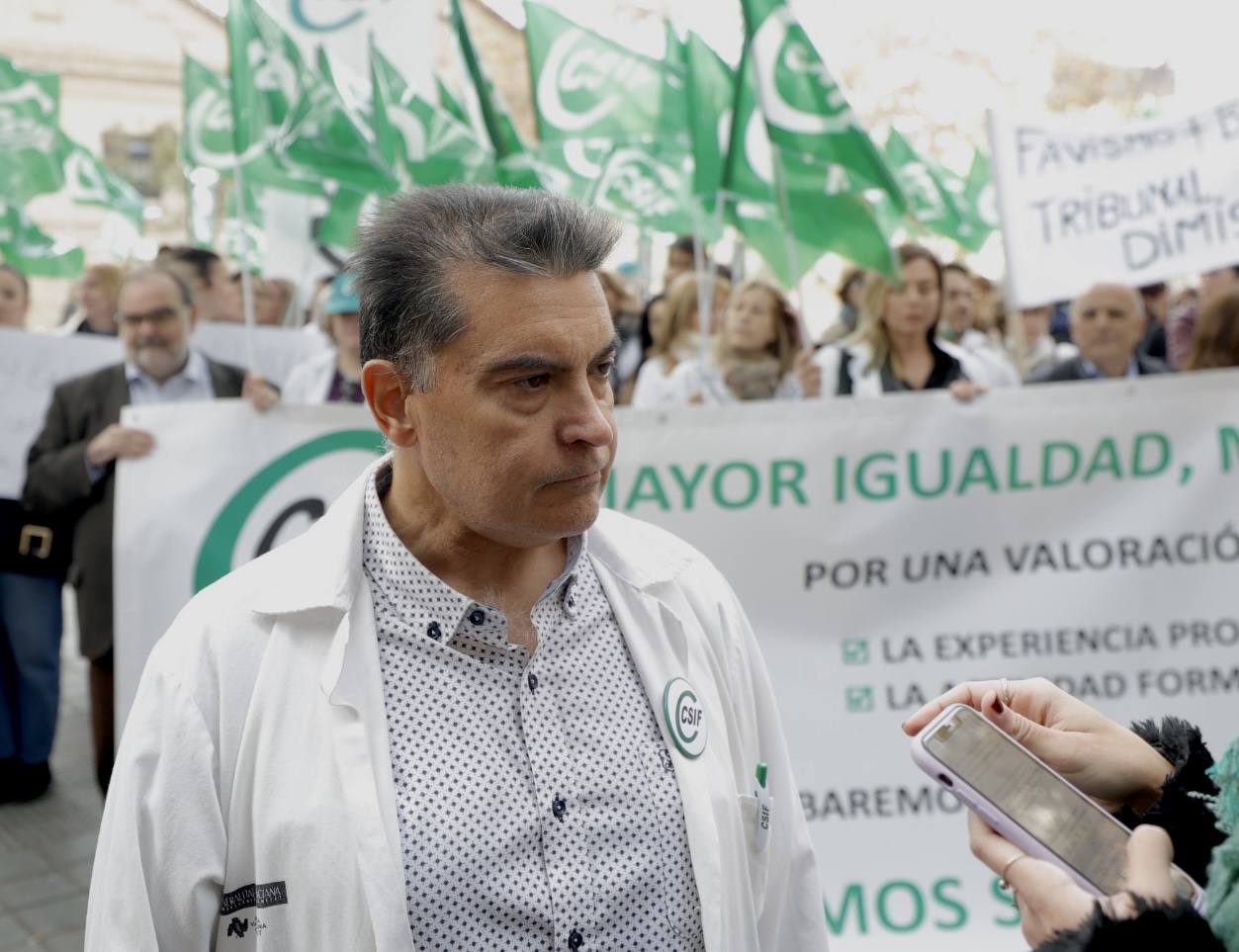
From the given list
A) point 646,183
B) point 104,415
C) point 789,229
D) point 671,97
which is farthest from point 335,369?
point 671,97

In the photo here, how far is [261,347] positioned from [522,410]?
3.00m

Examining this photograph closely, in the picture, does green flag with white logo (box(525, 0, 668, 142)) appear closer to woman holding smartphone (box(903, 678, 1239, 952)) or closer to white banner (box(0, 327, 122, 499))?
white banner (box(0, 327, 122, 499))

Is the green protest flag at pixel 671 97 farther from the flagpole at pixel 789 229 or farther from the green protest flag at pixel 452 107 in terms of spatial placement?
the flagpole at pixel 789 229

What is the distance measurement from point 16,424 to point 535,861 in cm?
369

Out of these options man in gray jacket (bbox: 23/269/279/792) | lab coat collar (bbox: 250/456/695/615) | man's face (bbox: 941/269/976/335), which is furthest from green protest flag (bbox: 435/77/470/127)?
lab coat collar (bbox: 250/456/695/615)

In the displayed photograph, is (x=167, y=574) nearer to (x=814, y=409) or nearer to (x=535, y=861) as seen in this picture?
(x=814, y=409)

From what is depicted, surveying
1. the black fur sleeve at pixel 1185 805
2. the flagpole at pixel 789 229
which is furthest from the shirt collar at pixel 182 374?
the black fur sleeve at pixel 1185 805

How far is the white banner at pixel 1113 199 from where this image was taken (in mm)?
4047

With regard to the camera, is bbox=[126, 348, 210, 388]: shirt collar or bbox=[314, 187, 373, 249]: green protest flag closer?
bbox=[126, 348, 210, 388]: shirt collar

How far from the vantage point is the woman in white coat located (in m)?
4.38

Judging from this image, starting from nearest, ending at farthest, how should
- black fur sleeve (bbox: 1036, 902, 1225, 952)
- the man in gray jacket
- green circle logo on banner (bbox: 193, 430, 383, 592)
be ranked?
black fur sleeve (bbox: 1036, 902, 1225, 952), green circle logo on banner (bbox: 193, 430, 383, 592), the man in gray jacket

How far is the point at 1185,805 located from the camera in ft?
4.91

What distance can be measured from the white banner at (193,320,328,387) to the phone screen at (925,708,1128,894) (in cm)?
336

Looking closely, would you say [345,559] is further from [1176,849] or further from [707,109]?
[707,109]
